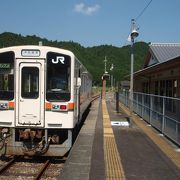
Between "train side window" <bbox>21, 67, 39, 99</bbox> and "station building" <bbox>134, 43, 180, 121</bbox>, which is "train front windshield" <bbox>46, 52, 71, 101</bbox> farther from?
"station building" <bbox>134, 43, 180, 121</bbox>

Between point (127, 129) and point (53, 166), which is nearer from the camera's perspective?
point (53, 166)

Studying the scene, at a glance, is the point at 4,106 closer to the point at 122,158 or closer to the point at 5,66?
the point at 5,66

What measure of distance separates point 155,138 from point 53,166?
13.4 feet

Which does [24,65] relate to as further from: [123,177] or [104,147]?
[123,177]

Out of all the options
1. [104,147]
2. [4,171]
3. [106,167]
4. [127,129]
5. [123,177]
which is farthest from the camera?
[127,129]

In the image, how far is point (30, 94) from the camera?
10.1 meters

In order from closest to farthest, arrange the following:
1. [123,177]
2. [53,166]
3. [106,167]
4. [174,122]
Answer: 1. [123,177]
2. [106,167]
3. [53,166]
4. [174,122]

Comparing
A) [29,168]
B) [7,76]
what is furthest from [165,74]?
[29,168]

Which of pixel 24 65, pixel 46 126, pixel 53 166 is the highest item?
pixel 24 65

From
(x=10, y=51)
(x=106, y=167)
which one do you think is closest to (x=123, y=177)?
(x=106, y=167)

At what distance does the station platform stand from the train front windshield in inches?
56.1

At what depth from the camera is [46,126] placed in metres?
10.0

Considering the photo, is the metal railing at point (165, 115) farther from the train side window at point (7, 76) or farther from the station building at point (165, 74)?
the train side window at point (7, 76)

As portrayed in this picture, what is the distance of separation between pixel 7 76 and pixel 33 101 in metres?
0.92
